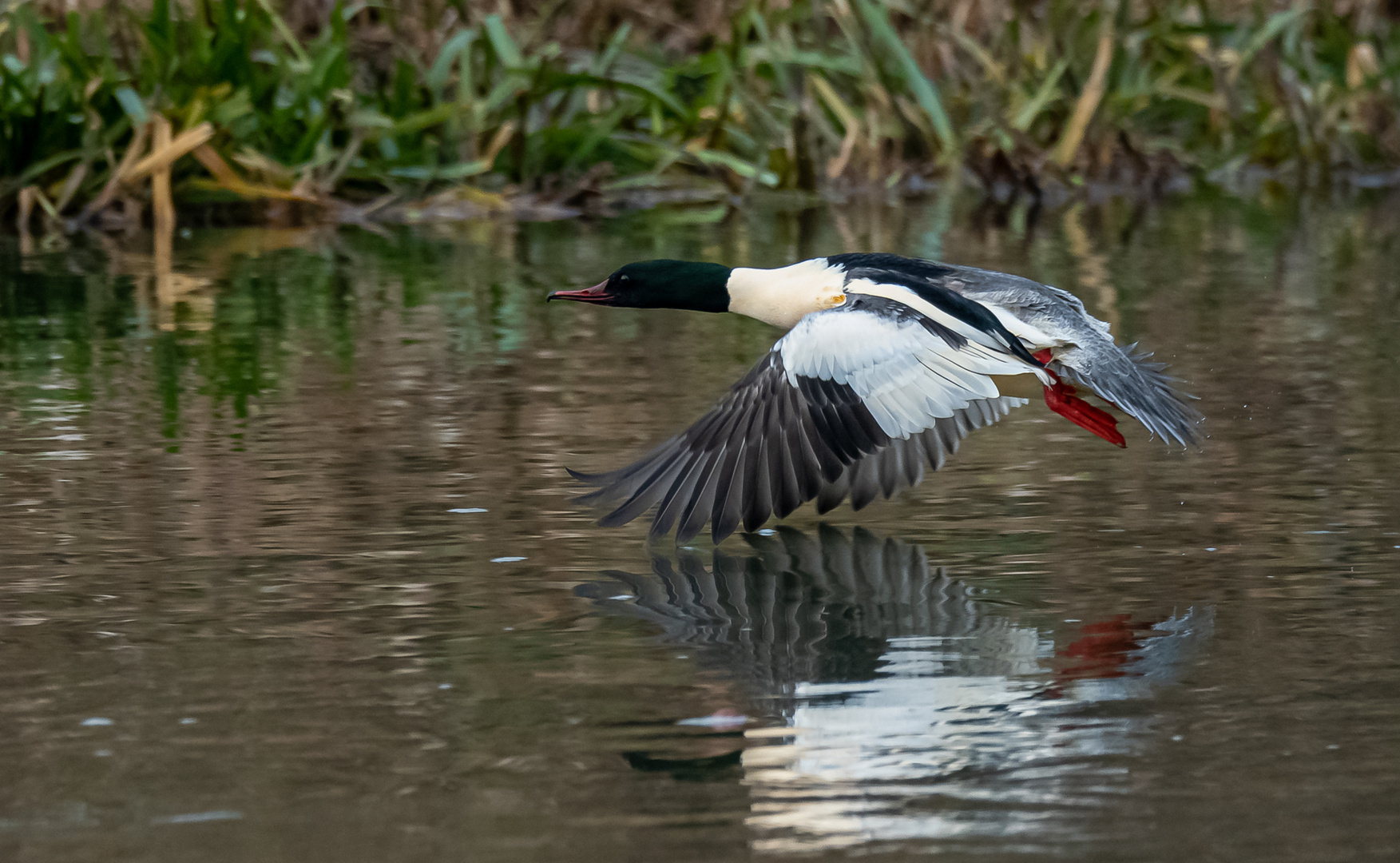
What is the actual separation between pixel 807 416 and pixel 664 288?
5.86 feet

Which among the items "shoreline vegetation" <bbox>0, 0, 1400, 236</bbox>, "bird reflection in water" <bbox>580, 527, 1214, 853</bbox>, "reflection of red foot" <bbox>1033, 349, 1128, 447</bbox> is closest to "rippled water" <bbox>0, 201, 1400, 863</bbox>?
"bird reflection in water" <bbox>580, 527, 1214, 853</bbox>

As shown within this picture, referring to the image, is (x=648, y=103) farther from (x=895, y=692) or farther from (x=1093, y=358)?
(x=895, y=692)

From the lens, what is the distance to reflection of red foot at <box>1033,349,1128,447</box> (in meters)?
5.74

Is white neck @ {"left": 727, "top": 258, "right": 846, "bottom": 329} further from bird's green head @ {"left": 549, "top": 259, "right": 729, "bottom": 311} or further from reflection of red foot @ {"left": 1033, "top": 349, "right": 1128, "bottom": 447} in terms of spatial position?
reflection of red foot @ {"left": 1033, "top": 349, "right": 1128, "bottom": 447}

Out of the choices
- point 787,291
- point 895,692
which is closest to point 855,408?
point 787,291

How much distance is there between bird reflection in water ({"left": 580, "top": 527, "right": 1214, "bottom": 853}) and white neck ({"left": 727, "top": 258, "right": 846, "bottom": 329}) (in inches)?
45.4

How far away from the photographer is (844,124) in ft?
51.0

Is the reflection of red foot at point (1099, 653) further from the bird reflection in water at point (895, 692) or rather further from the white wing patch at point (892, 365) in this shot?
A: the white wing patch at point (892, 365)

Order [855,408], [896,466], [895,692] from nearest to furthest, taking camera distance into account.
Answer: [895,692] → [855,408] → [896,466]

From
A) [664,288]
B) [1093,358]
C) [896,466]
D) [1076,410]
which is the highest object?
[664,288]

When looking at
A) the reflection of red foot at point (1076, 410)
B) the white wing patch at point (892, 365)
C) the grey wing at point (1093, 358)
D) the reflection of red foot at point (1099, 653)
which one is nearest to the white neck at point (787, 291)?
the grey wing at point (1093, 358)

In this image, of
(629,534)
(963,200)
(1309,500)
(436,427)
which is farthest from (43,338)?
(963,200)

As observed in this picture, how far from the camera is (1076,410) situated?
228 inches

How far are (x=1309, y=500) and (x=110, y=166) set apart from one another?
30.4 ft
